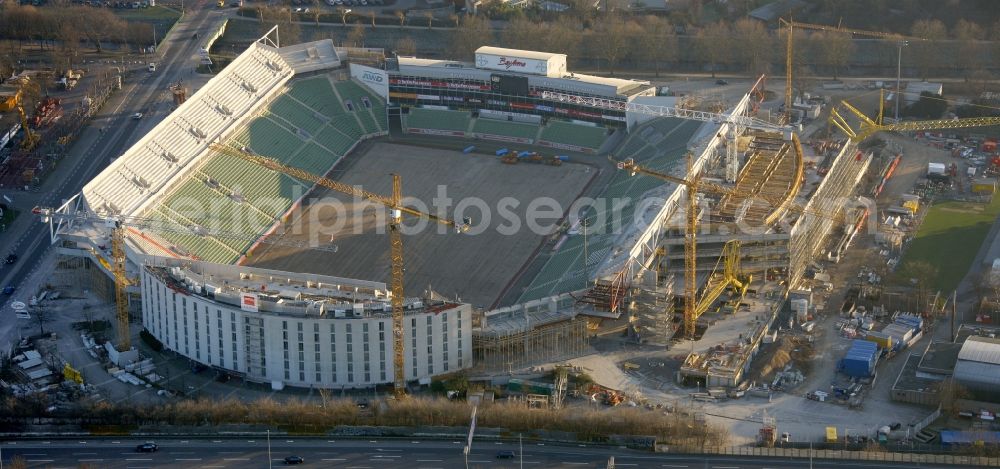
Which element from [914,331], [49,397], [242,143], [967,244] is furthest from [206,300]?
[967,244]

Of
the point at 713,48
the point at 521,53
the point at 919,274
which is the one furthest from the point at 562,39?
the point at 919,274

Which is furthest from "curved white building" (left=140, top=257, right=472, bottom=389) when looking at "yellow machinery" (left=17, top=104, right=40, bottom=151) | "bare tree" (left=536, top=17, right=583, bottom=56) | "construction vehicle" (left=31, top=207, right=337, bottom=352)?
"bare tree" (left=536, top=17, right=583, bottom=56)

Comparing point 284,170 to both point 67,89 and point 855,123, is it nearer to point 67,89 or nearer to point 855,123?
point 67,89

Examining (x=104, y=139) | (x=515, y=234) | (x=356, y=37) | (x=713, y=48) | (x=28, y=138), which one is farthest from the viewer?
(x=356, y=37)

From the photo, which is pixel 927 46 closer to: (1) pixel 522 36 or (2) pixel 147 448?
(1) pixel 522 36

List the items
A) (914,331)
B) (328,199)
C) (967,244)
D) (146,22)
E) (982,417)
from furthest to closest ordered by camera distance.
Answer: (146,22) < (328,199) < (967,244) < (914,331) < (982,417)

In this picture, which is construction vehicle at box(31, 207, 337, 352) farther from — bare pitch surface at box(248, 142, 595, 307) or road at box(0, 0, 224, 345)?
road at box(0, 0, 224, 345)

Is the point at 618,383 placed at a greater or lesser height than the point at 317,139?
lesser
